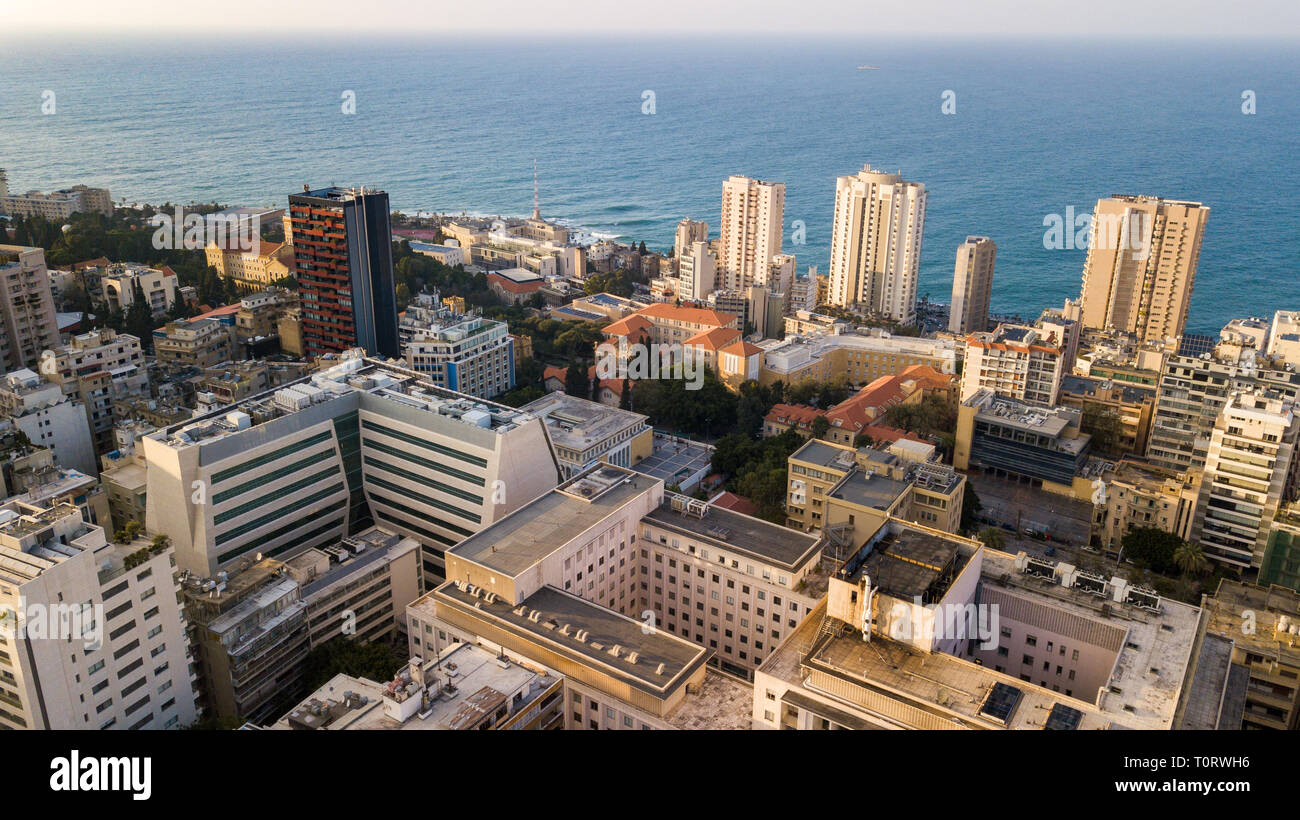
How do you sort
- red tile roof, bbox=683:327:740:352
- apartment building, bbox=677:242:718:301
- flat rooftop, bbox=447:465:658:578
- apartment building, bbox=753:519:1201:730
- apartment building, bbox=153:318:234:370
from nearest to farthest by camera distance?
apartment building, bbox=753:519:1201:730
flat rooftop, bbox=447:465:658:578
apartment building, bbox=153:318:234:370
red tile roof, bbox=683:327:740:352
apartment building, bbox=677:242:718:301

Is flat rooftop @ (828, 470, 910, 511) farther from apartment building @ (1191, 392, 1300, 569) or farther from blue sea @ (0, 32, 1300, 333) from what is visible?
blue sea @ (0, 32, 1300, 333)

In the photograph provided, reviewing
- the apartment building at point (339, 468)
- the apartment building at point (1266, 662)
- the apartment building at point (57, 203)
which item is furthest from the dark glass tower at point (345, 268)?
the apartment building at point (57, 203)

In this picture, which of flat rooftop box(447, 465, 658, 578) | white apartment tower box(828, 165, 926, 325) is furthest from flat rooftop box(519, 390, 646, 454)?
white apartment tower box(828, 165, 926, 325)

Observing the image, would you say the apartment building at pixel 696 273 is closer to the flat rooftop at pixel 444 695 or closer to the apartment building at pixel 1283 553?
the apartment building at pixel 1283 553

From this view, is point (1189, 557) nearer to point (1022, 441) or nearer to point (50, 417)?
point (1022, 441)

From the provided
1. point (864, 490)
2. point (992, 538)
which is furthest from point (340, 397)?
point (992, 538)

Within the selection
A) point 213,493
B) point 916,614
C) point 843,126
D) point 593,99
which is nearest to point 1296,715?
point 916,614
